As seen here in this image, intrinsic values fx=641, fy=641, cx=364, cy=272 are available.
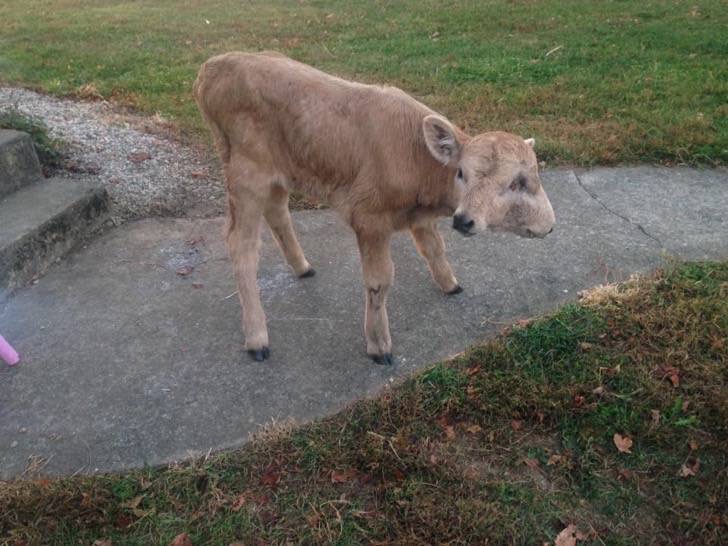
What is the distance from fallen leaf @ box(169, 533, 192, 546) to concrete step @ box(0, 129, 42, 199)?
3626 millimetres

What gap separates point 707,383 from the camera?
3.68 metres

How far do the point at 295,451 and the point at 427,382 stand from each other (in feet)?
2.91

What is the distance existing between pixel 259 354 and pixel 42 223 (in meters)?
2.16

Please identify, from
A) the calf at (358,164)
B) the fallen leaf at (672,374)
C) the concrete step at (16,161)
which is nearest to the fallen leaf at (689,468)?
the fallen leaf at (672,374)

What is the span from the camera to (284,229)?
4.67 m

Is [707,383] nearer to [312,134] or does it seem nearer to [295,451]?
[295,451]

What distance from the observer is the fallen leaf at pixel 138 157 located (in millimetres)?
6664

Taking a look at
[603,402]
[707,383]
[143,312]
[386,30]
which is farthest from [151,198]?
[386,30]

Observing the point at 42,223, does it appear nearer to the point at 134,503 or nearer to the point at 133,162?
the point at 133,162

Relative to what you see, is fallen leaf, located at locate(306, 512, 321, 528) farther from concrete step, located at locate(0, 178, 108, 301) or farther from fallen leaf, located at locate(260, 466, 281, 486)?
concrete step, located at locate(0, 178, 108, 301)

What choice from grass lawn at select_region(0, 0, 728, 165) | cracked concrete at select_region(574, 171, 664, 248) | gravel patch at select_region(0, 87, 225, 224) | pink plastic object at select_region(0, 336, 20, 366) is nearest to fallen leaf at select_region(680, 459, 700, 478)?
cracked concrete at select_region(574, 171, 664, 248)

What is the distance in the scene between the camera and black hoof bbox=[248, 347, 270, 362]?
4.11 meters

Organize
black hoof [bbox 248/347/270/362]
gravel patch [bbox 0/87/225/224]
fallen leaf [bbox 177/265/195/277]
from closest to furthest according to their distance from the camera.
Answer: black hoof [bbox 248/347/270/362] < fallen leaf [bbox 177/265/195/277] < gravel patch [bbox 0/87/225/224]

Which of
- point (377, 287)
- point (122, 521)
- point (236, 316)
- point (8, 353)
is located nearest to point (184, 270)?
point (236, 316)
